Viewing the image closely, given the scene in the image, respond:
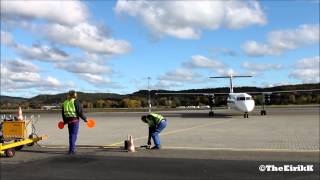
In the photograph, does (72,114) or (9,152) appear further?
(72,114)

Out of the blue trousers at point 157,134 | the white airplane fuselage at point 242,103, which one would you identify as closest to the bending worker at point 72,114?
the blue trousers at point 157,134

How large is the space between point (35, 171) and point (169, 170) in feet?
9.76

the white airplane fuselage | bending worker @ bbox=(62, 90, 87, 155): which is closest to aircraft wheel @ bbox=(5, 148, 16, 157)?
bending worker @ bbox=(62, 90, 87, 155)

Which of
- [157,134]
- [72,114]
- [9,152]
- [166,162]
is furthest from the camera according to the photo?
[157,134]

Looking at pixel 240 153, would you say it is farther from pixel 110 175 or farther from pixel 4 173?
pixel 4 173

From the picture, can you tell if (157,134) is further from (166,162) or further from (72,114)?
(166,162)

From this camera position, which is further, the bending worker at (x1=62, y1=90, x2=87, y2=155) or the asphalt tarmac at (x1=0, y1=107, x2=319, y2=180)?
the bending worker at (x1=62, y1=90, x2=87, y2=155)

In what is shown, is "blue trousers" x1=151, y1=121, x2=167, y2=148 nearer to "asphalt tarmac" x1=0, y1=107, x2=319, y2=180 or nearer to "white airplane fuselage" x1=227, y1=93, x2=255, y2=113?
"asphalt tarmac" x1=0, y1=107, x2=319, y2=180

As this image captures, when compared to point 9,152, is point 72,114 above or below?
above

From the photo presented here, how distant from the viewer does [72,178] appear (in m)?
9.81

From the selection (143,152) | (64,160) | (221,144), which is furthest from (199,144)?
(64,160)

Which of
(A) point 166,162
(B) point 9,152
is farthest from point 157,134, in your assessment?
(B) point 9,152

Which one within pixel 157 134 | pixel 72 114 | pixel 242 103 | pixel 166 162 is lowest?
pixel 166 162

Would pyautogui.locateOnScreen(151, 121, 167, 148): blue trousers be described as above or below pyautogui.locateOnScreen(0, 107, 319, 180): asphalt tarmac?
above
